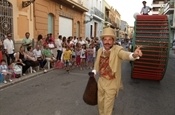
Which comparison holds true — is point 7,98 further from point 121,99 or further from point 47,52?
point 47,52

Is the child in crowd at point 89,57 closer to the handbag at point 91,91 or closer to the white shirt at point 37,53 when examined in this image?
the white shirt at point 37,53

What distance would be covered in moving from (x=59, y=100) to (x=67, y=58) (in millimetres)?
5140

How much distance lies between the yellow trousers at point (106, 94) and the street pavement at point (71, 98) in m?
1.00

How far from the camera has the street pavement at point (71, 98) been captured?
213 inches

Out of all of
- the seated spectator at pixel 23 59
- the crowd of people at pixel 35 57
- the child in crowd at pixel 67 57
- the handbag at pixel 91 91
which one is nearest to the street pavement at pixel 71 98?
the crowd of people at pixel 35 57

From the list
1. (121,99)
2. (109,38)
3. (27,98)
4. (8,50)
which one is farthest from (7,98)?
(8,50)

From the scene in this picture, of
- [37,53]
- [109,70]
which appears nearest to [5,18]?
[37,53]

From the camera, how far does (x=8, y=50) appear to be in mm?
10281

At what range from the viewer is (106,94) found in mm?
4266

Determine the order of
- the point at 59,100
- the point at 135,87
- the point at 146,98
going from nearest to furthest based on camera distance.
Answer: the point at 59,100
the point at 146,98
the point at 135,87

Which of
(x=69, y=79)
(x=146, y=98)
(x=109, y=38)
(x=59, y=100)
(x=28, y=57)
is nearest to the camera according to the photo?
(x=109, y=38)

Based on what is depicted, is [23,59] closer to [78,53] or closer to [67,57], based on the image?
[67,57]

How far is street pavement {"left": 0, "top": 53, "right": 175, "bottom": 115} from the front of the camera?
17.7 ft

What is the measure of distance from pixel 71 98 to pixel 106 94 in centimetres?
231
